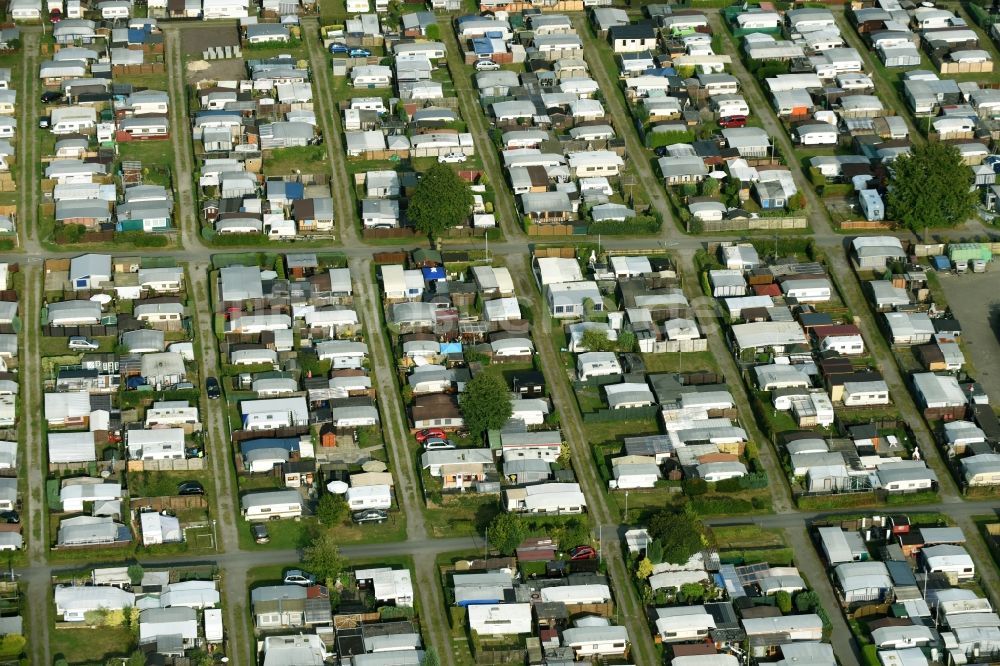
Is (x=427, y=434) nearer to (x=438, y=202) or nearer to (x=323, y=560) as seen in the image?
(x=323, y=560)

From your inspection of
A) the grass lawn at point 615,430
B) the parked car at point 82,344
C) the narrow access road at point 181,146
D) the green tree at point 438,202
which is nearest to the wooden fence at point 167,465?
the parked car at point 82,344

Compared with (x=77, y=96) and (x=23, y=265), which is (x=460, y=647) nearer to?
(x=23, y=265)

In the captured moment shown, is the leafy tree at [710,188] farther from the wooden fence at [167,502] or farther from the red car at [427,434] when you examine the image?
the wooden fence at [167,502]

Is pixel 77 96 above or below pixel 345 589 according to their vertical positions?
above

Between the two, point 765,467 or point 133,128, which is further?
point 133,128

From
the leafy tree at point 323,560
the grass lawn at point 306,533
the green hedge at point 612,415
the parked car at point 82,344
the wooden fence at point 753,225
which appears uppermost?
the wooden fence at point 753,225

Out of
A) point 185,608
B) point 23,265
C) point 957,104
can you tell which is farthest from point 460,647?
point 957,104
